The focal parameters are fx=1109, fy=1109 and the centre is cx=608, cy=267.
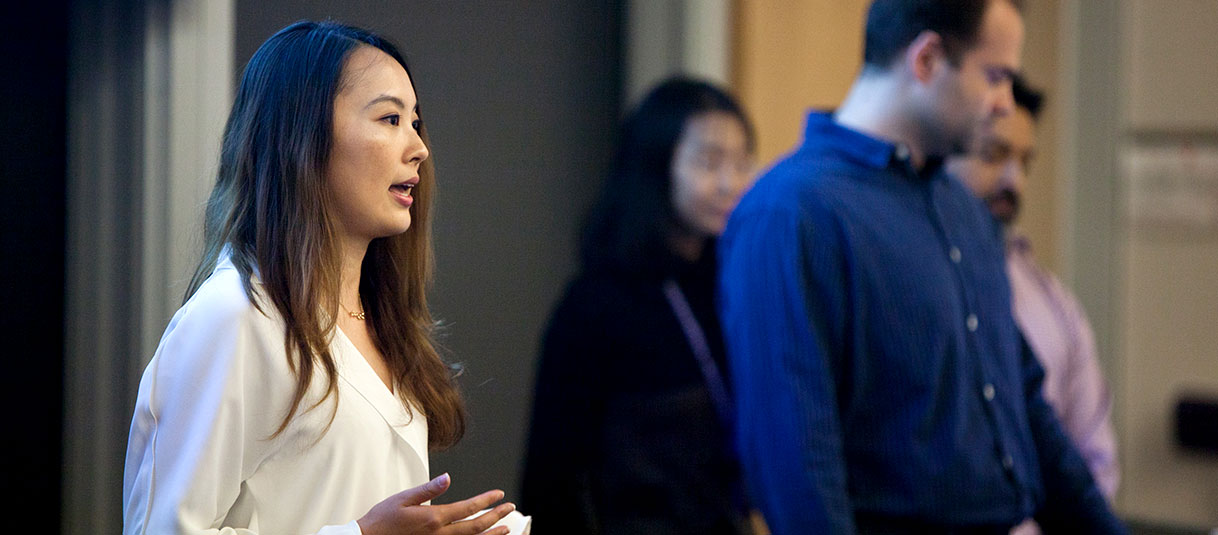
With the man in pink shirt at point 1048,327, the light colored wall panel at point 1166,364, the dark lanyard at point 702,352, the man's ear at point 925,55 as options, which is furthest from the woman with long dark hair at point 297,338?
the light colored wall panel at point 1166,364

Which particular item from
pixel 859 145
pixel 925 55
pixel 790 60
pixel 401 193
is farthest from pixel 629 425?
pixel 790 60

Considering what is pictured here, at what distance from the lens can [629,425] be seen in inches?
71.1

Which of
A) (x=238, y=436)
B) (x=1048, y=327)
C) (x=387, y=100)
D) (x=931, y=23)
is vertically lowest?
(x=1048, y=327)

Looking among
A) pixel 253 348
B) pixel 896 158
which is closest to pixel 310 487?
pixel 253 348

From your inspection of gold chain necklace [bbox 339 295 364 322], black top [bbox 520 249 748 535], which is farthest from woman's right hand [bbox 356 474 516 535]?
black top [bbox 520 249 748 535]

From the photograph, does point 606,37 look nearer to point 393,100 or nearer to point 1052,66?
point 393,100

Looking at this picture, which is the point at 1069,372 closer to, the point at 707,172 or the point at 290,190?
the point at 707,172

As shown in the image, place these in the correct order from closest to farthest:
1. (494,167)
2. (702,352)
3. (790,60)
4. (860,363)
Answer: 1. (494,167)
2. (860,363)
3. (702,352)
4. (790,60)

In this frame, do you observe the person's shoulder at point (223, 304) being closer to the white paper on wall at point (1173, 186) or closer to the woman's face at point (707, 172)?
the woman's face at point (707, 172)

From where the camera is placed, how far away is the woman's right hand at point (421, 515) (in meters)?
0.68

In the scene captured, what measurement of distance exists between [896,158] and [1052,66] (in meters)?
2.56

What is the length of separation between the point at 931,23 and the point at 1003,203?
1.05 metres

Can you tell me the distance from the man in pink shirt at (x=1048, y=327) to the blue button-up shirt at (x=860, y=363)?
3.22 ft

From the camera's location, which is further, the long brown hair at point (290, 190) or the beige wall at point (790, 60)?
the beige wall at point (790, 60)
